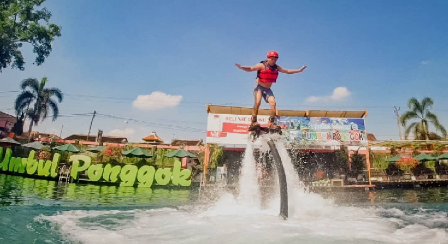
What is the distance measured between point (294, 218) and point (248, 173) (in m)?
1.98

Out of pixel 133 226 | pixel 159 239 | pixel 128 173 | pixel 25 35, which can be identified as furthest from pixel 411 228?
pixel 25 35

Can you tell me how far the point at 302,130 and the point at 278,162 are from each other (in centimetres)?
1548

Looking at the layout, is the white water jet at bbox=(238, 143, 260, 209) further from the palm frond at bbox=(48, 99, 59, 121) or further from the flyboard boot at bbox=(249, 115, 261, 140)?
the palm frond at bbox=(48, 99, 59, 121)

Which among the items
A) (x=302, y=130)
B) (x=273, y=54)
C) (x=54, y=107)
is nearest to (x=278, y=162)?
(x=273, y=54)

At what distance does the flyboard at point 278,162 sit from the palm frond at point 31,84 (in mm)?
45201

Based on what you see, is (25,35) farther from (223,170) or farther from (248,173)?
(248,173)

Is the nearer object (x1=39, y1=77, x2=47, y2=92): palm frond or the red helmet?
the red helmet

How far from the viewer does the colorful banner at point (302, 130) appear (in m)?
18.7

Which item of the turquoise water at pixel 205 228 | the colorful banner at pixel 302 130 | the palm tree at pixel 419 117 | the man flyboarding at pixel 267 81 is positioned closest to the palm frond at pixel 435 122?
the palm tree at pixel 419 117

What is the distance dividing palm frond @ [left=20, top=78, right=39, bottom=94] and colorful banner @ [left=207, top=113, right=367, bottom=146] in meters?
34.7

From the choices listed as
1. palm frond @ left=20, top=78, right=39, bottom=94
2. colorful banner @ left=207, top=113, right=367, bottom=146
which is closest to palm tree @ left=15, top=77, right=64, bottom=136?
Answer: palm frond @ left=20, top=78, right=39, bottom=94

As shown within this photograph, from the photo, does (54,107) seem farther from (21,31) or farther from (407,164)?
(407,164)

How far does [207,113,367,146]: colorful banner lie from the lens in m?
18.7

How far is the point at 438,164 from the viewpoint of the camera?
24.1m
